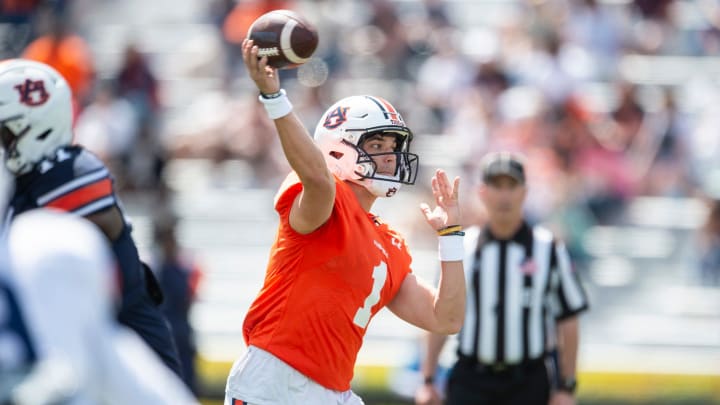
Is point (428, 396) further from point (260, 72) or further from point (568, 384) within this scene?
point (260, 72)

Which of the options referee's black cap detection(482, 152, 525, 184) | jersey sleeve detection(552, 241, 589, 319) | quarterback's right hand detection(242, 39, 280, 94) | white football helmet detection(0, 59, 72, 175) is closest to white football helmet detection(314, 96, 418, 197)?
quarterback's right hand detection(242, 39, 280, 94)

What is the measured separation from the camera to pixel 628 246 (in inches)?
445

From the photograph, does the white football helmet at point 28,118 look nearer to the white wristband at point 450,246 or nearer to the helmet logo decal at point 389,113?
the helmet logo decal at point 389,113

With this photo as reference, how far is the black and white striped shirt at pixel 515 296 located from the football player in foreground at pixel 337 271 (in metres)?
1.75

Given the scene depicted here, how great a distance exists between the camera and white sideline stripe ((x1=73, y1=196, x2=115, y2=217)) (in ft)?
14.6

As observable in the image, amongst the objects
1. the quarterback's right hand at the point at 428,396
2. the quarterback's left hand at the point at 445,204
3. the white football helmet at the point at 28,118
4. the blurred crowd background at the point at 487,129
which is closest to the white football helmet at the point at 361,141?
the quarterback's left hand at the point at 445,204

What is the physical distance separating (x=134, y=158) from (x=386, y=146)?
22.5 feet

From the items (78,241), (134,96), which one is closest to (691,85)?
(134,96)

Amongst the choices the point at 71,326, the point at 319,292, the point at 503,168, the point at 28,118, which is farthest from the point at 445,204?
the point at 71,326

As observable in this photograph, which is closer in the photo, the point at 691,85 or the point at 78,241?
the point at 78,241

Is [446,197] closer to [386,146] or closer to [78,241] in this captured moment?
[386,146]

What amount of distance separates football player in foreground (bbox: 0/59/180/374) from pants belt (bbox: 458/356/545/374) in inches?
94.4

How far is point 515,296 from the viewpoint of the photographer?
21.6 feet

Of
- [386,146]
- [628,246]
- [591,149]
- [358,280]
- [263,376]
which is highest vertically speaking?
[386,146]
